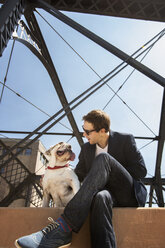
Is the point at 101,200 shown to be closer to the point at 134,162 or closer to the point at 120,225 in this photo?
the point at 120,225

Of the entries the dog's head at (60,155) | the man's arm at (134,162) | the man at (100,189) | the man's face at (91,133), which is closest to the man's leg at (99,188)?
the man at (100,189)

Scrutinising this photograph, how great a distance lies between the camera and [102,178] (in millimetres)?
2279

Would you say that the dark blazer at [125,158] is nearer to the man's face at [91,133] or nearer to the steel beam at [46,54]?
the man's face at [91,133]

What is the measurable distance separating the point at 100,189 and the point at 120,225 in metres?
0.48

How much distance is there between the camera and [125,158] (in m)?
3.01

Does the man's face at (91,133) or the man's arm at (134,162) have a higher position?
the man's face at (91,133)

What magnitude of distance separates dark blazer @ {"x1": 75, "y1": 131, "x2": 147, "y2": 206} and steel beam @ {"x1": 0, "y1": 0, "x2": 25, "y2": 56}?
2.10 meters

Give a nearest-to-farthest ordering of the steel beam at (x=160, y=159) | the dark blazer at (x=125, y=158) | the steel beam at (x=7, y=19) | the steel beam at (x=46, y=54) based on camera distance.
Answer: the dark blazer at (x=125, y=158)
the steel beam at (x=7, y=19)
the steel beam at (x=46, y=54)
the steel beam at (x=160, y=159)

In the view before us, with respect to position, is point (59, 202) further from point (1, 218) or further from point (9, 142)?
point (9, 142)

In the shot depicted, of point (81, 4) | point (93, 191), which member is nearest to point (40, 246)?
point (93, 191)

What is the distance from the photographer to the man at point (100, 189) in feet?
6.41

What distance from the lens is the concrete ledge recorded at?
2.34m

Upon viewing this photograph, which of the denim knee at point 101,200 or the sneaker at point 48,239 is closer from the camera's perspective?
the sneaker at point 48,239

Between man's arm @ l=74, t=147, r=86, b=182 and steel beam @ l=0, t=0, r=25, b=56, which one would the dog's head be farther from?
steel beam @ l=0, t=0, r=25, b=56
